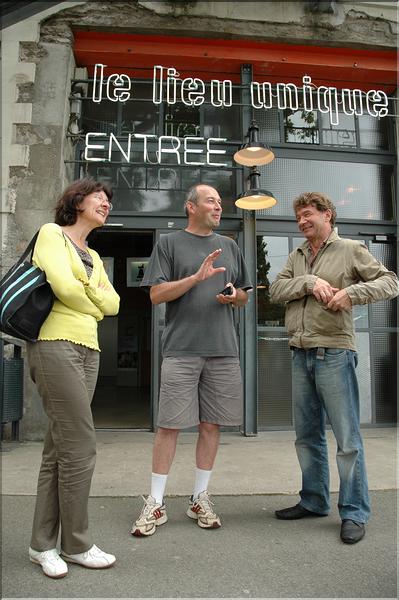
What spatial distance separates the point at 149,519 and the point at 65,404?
0.95 metres

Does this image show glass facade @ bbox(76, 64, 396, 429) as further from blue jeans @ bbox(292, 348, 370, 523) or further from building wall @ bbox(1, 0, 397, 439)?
blue jeans @ bbox(292, 348, 370, 523)

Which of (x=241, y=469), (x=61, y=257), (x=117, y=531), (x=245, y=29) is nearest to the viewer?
(x=61, y=257)

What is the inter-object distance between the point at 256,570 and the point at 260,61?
600 cm

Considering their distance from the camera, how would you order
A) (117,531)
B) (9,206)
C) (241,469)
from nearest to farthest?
(117,531) → (241,469) → (9,206)

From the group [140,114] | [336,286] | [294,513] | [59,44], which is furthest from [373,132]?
[294,513]

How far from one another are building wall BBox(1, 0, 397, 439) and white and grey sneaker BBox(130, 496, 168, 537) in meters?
2.87

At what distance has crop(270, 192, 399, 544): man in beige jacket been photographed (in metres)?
2.63

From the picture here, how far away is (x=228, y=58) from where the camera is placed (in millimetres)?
6086

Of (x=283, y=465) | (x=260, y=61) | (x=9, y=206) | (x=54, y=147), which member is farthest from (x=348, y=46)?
(x=283, y=465)

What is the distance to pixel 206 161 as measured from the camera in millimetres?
5992

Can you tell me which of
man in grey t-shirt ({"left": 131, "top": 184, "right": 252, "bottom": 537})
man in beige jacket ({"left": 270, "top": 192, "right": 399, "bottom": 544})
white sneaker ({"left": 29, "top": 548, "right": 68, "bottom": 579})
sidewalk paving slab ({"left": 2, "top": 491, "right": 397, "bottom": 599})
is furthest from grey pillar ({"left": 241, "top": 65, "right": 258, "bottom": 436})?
white sneaker ({"left": 29, "top": 548, "right": 68, "bottom": 579})

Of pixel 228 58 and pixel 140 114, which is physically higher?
pixel 228 58

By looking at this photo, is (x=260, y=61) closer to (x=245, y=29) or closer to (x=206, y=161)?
(x=245, y=29)

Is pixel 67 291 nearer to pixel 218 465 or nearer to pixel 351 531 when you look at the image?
pixel 351 531
